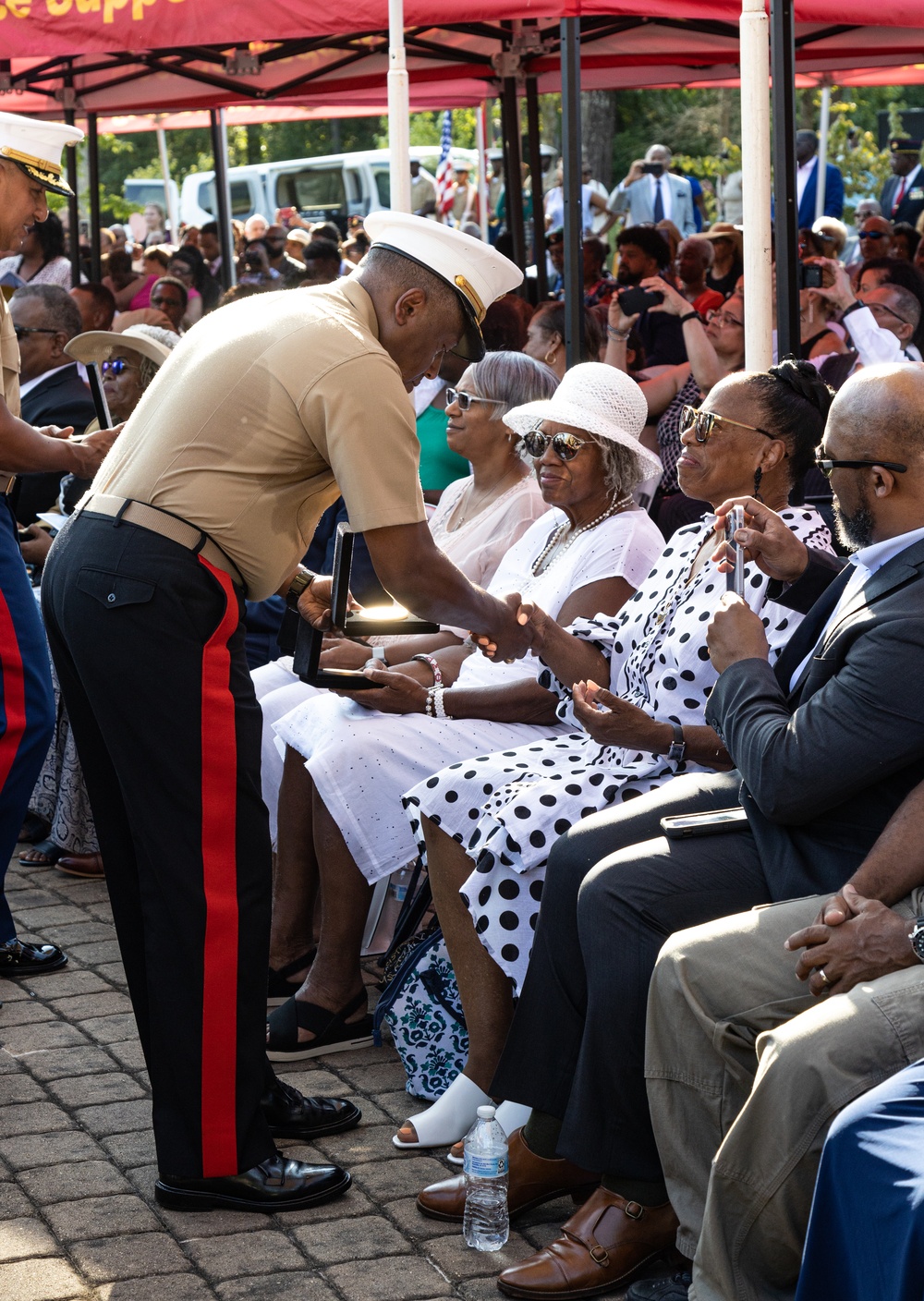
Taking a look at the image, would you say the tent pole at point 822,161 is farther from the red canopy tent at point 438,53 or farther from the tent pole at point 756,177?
the tent pole at point 756,177

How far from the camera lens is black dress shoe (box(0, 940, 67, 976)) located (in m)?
4.64

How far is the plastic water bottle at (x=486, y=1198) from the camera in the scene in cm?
302

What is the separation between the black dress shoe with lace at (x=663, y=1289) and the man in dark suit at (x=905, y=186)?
13417 mm

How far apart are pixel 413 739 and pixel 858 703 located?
1.61 metres

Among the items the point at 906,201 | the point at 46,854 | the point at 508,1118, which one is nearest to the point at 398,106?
the point at 46,854

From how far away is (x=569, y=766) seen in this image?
12.1ft

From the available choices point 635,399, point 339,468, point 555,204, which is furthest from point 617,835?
point 555,204

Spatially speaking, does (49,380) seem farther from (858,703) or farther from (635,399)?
(858,703)

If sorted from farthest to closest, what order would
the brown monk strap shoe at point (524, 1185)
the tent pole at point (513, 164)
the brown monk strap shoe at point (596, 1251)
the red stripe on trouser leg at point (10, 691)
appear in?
the tent pole at point (513, 164), the red stripe on trouser leg at point (10, 691), the brown monk strap shoe at point (524, 1185), the brown monk strap shoe at point (596, 1251)

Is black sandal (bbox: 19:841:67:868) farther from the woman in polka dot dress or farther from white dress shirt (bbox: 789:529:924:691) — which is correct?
white dress shirt (bbox: 789:529:924:691)

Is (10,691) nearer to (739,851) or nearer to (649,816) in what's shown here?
(649,816)

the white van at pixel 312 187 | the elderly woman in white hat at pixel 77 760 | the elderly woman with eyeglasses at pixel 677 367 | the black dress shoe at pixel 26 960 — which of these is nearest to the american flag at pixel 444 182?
the white van at pixel 312 187

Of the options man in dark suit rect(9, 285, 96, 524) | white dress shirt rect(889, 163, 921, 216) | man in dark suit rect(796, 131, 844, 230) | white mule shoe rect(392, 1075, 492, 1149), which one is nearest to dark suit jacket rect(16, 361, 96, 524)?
man in dark suit rect(9, 285, 96, 524)

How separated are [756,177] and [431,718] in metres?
1.78
